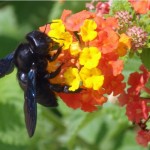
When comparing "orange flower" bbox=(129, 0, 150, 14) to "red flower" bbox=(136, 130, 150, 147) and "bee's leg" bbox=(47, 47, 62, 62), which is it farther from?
"red flower" bbox=(136, 130, 150, 147)

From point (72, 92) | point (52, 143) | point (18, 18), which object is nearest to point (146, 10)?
point (72, 92)

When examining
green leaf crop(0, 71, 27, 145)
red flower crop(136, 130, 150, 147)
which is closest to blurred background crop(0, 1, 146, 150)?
green leaf crop(0, 71, 27, 145)

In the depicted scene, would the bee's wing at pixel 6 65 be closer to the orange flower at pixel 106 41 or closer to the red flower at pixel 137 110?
the orange flower at pixel 106 41

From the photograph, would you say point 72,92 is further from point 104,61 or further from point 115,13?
point 115,13

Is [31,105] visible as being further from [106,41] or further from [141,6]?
[141,6]

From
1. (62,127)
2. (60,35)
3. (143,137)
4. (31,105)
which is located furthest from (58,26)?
(62,127)

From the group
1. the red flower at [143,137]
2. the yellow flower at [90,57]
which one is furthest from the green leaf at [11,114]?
the yellow flower at [90,57]
